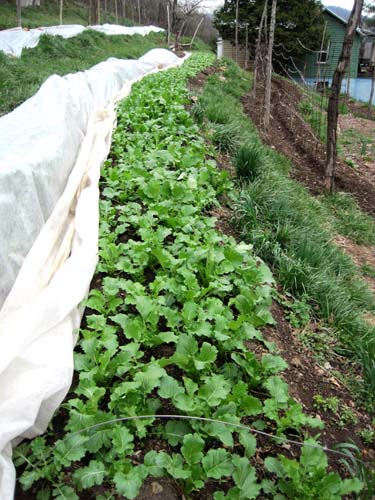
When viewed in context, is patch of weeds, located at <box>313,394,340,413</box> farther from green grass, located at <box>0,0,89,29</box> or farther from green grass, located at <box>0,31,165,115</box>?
green grass, located at <box>0,0,89,29</box>

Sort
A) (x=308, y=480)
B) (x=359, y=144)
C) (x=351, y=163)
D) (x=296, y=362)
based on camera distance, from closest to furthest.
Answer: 1. (x=308, y=480)
2. (x=296, y=362)
3. (x=351, y=163)
4. (x=359, y=144)

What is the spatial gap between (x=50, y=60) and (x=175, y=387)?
420 inches

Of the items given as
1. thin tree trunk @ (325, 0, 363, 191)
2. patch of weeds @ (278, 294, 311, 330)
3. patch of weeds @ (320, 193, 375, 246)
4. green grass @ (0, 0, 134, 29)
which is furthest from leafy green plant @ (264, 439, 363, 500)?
green grass @ (0, 0, 134, 29)

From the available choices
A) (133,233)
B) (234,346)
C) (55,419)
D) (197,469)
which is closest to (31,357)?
(55,419)

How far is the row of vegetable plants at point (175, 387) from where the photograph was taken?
5.08 ft

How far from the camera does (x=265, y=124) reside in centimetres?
884

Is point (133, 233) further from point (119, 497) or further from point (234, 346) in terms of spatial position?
point (119, 497)

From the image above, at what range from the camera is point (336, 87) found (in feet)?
20.7

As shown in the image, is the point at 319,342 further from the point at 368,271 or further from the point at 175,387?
the point at 368,271

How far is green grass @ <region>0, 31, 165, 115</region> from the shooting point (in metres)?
6.49

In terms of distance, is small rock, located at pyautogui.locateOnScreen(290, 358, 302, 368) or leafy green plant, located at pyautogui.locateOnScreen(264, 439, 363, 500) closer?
leafy green plant, located at pyautogui.locateOnScreen(264, 439, 363, 500)

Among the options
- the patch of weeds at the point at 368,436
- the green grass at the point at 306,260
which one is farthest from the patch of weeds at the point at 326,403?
the green grass at the point at 306,260

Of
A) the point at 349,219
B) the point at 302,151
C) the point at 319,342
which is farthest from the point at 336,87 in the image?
the point at 319,342

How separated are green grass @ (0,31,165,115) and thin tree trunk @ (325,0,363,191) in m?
4.49
